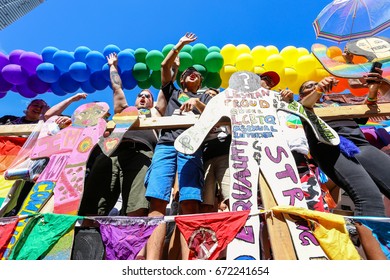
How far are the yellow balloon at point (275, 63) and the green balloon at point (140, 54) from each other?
1854 millimetres

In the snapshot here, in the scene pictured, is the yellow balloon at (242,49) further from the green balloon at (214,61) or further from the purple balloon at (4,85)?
the purple balloon at (4,85)

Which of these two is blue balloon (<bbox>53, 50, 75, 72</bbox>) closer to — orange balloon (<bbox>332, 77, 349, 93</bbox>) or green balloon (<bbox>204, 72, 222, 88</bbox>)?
green balloon (<bbox>204, 72, 222, 88</bbox>)

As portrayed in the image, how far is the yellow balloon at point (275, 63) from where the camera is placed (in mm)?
4922

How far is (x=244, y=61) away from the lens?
16.2 ft

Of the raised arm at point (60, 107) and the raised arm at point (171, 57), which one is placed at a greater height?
the raised arm at point (171, 57)

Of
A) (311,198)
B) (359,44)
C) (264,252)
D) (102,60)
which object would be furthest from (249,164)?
(102,60)

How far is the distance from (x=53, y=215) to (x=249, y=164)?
1349 millimetres

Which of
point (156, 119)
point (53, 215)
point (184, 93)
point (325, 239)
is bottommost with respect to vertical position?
point (325, 239)

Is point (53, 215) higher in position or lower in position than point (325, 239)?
higher

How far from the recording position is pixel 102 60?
15.8ft

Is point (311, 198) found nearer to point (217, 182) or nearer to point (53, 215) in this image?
point (217, 182)

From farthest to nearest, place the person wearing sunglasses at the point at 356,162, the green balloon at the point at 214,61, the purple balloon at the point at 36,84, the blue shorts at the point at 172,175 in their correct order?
the purple balloon at the point at 36,84 < the green balloon at the point at 214,61 < the blue shorts at the point at 172,175 < the person wearing sunglasses at the point at 356,162

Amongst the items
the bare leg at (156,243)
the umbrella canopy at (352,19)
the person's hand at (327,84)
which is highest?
the umbrella canopy at (352,19)

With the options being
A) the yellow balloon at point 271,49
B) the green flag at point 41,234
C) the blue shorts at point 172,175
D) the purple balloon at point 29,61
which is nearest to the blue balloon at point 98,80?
the purple balloon at point 29,61
